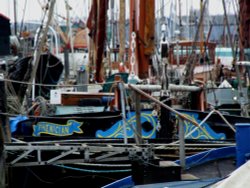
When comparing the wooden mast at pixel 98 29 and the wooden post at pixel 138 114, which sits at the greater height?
the wooden mast at pixel 98 29

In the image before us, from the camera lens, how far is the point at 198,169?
7.33m

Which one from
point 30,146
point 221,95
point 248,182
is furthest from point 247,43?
point 248,182

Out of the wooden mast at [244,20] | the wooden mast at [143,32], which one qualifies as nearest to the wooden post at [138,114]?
the wooden mast at [143,32]

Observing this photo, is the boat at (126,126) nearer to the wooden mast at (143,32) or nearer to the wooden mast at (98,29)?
the wooden mast at (143,32)

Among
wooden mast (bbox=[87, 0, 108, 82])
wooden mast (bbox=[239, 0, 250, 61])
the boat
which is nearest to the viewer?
the boat

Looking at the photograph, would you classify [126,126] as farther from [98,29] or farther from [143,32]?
[98,29]

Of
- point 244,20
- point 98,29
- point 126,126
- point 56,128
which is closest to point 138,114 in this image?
point 126,126

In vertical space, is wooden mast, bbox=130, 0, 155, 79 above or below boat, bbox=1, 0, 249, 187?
above

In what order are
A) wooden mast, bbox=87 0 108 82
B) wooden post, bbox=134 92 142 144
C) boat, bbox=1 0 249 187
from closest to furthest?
1. wooden post, bbox=134 92 142 144
2. boat, bbox=1 0 249 187
3. wooden mast, bbox=87 0 108 82

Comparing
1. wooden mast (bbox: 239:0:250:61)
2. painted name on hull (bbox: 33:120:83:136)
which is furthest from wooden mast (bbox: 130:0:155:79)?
wooden mast (bbox: 239:0:250:61)

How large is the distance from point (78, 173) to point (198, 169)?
2.30m

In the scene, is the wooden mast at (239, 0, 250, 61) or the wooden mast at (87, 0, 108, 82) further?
the wooden mast at (239, 0, 250, 61)

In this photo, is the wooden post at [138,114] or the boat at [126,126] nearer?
the wooden post at [138,114]

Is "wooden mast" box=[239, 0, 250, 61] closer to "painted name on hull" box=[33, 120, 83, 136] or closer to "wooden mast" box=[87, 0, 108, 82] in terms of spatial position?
"wooden mast" box=[87, 0, 108, 82]
